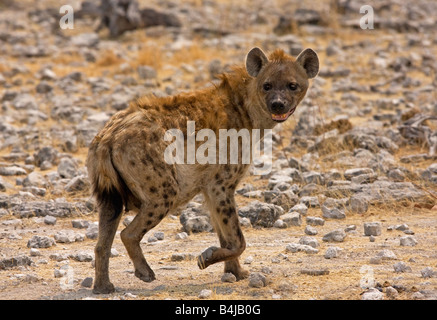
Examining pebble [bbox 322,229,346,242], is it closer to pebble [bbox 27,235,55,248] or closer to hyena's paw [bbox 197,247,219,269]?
hyena's paw [bbox 197,247,219,269]

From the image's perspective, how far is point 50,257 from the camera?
5.19 m

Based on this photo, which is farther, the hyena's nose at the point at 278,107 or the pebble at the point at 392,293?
the hyena's nose at the point at 278,107

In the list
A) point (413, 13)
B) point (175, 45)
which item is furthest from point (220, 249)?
point (413, 13)

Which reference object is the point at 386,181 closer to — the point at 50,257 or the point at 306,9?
the point at 50,257

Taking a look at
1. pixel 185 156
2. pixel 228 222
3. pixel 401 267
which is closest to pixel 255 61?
pixel 185 156

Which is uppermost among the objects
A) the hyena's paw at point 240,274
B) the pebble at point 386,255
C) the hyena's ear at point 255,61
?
the hyena's ear at point 255,61

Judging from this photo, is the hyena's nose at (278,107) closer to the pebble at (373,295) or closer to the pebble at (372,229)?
the pebble at (372,229)

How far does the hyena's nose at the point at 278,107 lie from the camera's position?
5.02 metres

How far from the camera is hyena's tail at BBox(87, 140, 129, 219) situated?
4.38 meters

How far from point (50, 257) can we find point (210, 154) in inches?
53.2

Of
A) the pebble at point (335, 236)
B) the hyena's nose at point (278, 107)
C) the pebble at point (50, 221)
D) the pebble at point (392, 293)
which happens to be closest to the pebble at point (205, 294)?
the pebble at point (392, 293)

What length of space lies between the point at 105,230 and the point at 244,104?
1408 millimetres

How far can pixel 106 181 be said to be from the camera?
439 cm

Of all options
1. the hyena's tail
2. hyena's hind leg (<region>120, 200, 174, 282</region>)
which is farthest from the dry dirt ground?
the hyena's tail
